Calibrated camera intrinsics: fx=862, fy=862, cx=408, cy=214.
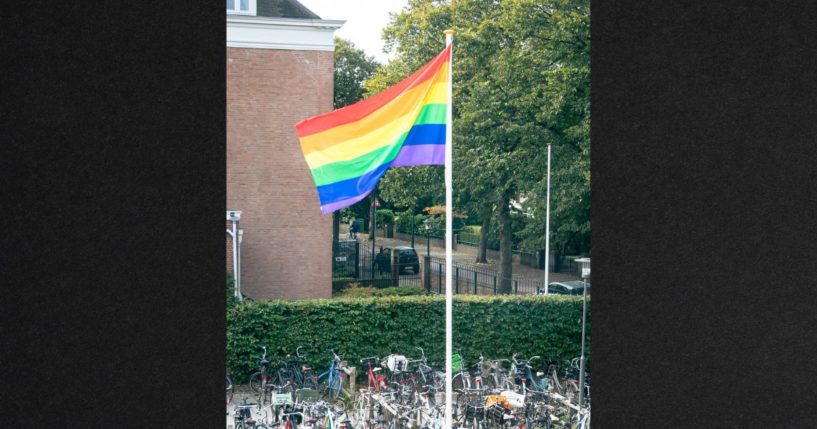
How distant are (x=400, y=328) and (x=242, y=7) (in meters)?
5.32

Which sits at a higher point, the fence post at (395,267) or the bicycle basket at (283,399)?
the fence post at (395,267)

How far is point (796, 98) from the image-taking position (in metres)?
1.85

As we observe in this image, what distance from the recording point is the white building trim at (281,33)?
38.6 feet

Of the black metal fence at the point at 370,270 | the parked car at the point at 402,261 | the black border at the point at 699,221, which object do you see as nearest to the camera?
the black border at the point at 699,221

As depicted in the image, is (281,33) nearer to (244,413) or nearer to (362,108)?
(244,413)

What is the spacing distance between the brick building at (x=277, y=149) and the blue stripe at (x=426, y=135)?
288 inches

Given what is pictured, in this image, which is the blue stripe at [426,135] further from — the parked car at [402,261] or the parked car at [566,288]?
the parked car at [402,261]

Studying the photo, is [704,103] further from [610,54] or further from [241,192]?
[241,192]

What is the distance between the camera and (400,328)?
→ 9422 mm

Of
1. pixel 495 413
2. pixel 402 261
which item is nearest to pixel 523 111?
pixel 402 261
